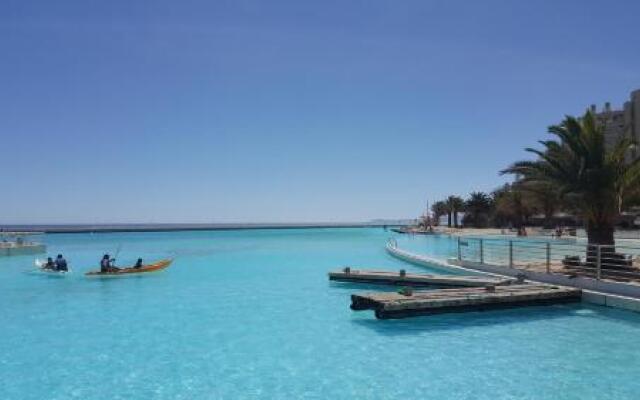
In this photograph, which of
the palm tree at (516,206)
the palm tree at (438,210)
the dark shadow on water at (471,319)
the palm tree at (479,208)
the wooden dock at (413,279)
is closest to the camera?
the dark shadow on water at (471,319)

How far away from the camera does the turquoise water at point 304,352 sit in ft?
33.0

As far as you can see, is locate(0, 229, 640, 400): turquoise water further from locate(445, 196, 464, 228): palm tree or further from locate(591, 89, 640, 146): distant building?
locate(445, 196, 464, 228): palm tree

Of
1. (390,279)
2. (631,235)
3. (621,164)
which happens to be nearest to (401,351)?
(390,279)

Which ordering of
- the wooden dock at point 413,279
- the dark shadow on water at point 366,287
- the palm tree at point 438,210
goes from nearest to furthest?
the wooden dock at point 413,279, the dark shadow on water at point 366,287, the palm tree at point 438,210

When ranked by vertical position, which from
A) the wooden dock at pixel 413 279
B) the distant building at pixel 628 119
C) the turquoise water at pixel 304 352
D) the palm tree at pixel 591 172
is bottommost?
the turquoise water at pixel 304 352

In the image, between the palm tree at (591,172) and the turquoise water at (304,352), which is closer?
the turquoise water at (304,352)

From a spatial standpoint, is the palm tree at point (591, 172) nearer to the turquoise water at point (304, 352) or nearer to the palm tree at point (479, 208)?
the turquoise water at point (304, 352)

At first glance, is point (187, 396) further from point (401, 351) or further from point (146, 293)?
point (146, 293)

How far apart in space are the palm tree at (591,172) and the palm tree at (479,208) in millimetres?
77068

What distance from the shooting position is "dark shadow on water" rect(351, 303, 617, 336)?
14484mm

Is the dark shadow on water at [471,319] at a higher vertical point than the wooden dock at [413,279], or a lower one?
lower

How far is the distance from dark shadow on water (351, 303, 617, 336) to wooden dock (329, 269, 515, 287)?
6.87ft

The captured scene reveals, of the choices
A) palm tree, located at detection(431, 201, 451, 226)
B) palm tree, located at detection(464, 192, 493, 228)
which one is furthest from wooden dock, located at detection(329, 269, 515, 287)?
palm tree, located at detection(431, 201, 451, 226)

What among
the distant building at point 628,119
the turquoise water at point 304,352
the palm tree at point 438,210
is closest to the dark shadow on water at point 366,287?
the turquoise water at point 304,352
